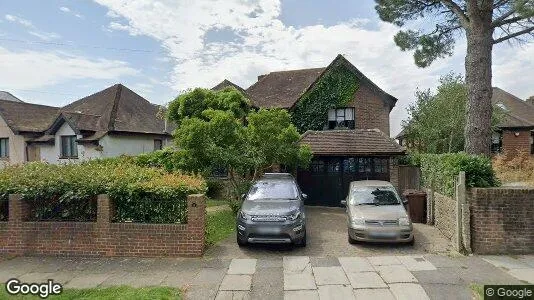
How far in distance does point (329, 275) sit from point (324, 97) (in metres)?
13.7

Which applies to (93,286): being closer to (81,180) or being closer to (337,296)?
(81,180)

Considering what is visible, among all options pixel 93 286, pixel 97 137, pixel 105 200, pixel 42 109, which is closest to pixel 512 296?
pixel 93 286

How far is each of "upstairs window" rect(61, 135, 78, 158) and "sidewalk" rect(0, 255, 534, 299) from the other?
16.2 meters

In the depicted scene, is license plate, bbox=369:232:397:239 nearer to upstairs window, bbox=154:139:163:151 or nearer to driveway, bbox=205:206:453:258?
driveway, bbox=205:206:453:258

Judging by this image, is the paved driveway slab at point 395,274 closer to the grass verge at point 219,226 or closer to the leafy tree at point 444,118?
the grass verge at point 219,226

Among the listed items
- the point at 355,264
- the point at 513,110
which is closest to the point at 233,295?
the point at 355,264

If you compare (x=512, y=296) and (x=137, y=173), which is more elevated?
(x=137, y=173)

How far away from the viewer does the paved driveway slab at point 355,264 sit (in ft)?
22.1

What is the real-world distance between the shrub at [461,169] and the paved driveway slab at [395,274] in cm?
288

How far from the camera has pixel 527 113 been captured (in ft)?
80.6

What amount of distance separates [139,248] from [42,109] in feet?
92.7

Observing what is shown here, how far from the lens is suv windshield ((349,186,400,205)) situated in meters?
9.27

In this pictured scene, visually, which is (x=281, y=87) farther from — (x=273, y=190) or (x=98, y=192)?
(x=98, y=192)

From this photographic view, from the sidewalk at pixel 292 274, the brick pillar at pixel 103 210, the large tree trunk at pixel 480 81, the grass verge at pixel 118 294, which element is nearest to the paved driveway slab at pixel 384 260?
the sidewalk at pixel 292 274
